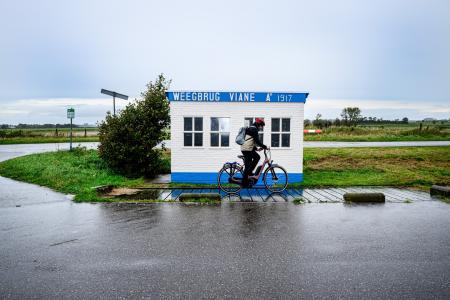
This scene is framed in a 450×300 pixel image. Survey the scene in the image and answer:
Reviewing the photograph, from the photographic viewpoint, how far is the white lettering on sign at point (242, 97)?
1207 centimetres

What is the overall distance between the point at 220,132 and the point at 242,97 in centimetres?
143

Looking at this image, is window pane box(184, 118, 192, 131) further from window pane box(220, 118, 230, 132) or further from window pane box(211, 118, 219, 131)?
window pane box(220, 118, 230, 132)

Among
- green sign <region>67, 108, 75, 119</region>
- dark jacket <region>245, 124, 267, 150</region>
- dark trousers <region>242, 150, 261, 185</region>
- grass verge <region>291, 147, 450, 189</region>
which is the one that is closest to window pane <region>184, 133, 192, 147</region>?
dark trousers <region>242, 150, 261, 185</region>

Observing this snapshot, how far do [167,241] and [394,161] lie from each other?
1431 cm

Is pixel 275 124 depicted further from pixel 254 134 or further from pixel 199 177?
pixel 199 177

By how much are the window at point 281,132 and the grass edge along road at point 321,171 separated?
5.23 feet

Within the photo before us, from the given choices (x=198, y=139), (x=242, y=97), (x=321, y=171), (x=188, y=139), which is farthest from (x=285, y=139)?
(x=188, y=139)

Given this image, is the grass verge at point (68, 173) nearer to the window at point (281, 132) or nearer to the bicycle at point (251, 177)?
the bicycle at point (251, 177)

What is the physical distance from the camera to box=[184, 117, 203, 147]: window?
12.2 metres

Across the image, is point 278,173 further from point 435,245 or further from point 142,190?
point 435,245

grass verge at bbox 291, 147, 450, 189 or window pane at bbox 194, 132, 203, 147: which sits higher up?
window pane at bbox 194, 132, 203, 147

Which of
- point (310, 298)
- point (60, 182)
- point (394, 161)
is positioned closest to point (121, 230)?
point (310, 298)

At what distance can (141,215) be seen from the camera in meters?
7.52

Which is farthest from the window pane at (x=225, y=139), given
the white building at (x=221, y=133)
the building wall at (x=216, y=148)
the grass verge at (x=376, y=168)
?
the grass verge at (x=376, y=168)
